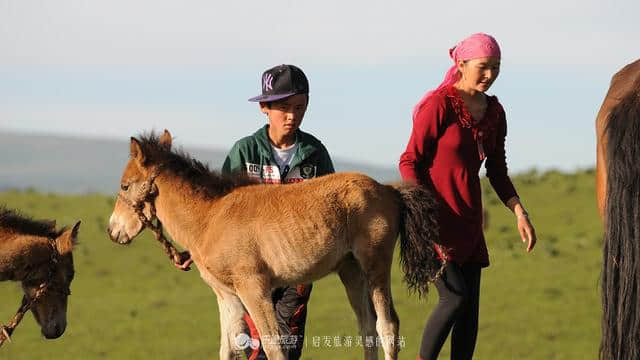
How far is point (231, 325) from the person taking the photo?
21.8 ft

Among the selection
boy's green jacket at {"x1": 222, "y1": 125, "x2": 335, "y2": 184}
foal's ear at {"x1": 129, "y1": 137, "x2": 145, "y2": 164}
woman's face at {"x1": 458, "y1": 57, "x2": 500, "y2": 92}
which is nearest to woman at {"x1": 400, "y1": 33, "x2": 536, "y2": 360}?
woman's face at {"x1": 458, "y1": 57, "x2": 500, "y2": 92}

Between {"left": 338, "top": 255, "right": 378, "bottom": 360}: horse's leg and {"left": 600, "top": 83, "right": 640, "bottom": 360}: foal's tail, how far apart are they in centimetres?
138

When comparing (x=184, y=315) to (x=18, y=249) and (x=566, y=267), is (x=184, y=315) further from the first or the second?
(x=18, y=249)

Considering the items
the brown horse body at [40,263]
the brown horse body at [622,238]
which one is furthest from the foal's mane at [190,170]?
the brown horse body at [622,238]

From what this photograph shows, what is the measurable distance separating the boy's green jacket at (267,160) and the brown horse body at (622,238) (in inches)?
79.9

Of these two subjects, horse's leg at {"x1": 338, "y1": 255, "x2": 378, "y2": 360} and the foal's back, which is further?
horse's leg at {"x1": 338, "y1": 255, "x2": 378, "y2": 360}

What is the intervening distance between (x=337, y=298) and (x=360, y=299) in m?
14.4

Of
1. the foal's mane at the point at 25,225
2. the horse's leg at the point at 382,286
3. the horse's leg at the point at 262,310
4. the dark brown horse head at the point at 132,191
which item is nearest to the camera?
the horse's leg at the point at 262,310

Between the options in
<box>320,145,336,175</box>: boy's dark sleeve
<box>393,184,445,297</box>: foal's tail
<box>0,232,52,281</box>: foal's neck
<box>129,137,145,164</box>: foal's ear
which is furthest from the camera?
<box>0,232,52,281</box>: foal's neck

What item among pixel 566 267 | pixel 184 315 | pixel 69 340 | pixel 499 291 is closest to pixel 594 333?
pixel 499 291

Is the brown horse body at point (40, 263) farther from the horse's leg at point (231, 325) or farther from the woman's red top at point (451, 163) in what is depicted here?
the woman's red top at point (451, 163)

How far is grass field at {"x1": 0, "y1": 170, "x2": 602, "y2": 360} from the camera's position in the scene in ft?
56.4

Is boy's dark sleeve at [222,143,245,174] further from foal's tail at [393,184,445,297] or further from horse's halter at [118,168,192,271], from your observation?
foal's tail at [393,184,445,297]

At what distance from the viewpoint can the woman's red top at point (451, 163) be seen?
6793 mm
